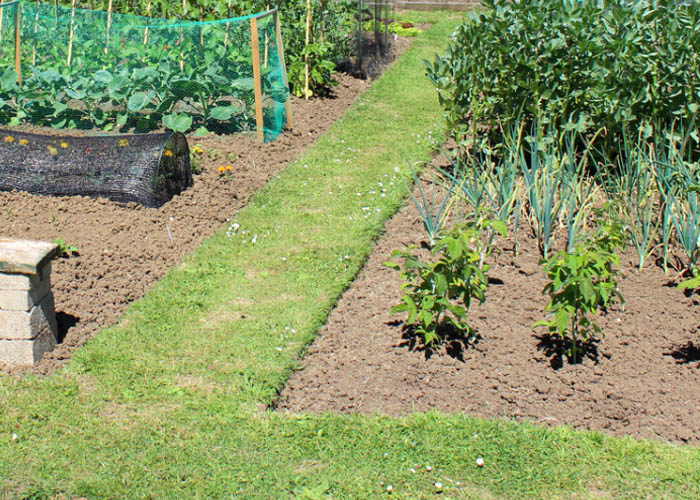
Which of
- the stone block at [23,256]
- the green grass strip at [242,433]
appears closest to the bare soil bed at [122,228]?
the green grass strip at [242,433]

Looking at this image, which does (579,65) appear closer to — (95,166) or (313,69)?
(95,166)

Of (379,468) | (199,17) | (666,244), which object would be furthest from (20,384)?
(199,17)

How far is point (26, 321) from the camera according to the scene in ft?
13.2

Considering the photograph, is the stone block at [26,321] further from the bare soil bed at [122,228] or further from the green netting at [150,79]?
the green netting at [150,79]

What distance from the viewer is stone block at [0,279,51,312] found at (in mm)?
3932

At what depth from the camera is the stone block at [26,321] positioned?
4.02 meters

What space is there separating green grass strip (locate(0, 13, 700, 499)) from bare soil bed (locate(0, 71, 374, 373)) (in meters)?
0.18

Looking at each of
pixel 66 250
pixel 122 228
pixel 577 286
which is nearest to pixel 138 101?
pixel 122 228

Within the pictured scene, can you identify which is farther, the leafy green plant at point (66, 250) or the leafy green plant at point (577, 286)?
the leafy green plant at point (66, 250)

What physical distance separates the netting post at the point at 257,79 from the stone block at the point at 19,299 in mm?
3755

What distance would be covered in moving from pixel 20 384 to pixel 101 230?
6.08 ft

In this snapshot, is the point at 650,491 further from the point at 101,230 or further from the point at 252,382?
the point at 101,230

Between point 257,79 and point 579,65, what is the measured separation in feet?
9.48

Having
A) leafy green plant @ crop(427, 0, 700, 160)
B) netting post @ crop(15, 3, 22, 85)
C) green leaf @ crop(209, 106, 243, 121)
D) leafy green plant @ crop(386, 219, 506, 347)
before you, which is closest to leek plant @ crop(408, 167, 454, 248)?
leafy green plant @ crop(427, 0, 700, 160)
